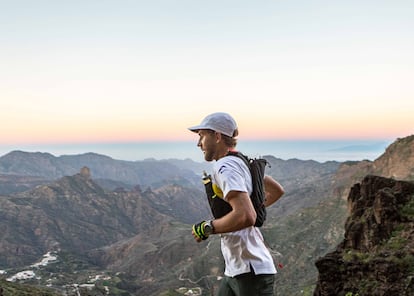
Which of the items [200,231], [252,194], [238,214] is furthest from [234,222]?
[252,194]

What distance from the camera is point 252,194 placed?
4699 mm

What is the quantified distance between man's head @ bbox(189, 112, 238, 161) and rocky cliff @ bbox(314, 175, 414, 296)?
8.59 meters

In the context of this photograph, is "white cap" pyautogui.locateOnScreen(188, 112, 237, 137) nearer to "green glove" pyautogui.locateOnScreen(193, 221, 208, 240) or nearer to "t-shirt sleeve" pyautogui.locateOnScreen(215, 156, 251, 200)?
"t-shirt sleeve" pyautogui.locateOnScreen(215, 156, 251, 200)

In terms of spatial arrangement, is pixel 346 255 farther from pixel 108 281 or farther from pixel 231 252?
pixel 108 281

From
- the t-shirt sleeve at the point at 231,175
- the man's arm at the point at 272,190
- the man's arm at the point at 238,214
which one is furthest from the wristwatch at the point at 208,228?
the man's arm at the point at 272,190

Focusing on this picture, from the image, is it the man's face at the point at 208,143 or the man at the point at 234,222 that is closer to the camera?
the man at the point at 234,222

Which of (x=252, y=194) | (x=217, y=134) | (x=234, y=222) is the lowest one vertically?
(x=234, y=222)

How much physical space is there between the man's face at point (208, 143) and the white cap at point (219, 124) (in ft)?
0.32

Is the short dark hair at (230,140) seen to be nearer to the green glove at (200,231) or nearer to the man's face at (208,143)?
the man's face at (208,143)

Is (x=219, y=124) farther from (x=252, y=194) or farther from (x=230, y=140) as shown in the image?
(x=252, y=194)

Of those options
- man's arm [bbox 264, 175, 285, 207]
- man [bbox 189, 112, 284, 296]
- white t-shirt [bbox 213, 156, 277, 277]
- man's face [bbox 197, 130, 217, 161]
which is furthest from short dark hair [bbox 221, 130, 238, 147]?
man's arm [bbox 264, 175, 285, 207]

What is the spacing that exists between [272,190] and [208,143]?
4.81 ft

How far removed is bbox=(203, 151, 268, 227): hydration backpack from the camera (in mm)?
4605

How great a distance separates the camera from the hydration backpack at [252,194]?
4605mm
